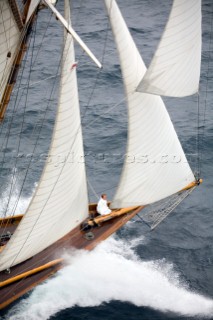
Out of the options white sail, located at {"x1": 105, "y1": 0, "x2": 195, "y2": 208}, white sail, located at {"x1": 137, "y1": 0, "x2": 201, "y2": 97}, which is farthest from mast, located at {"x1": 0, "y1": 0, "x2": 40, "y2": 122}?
white sail, located at {"x1": 137, "y1": 0, "x2": 201, "y2": 97}

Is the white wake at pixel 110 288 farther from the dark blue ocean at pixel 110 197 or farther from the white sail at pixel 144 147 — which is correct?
the white sail at pixel 144 147

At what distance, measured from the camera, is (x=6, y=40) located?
2623cm

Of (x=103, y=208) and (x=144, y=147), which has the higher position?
(x=144, y=147)

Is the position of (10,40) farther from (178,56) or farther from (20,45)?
(178,56)

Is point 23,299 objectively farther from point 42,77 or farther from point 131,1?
point 131,1

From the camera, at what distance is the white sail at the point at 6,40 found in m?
25.5

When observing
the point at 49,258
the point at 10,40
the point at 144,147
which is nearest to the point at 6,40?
the point at 10,40

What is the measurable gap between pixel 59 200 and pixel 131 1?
3589cm

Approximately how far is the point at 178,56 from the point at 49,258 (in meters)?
11.0

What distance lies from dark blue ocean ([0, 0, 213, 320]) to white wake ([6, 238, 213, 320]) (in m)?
0.05

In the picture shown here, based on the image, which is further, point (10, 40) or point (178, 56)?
point (10, 40)

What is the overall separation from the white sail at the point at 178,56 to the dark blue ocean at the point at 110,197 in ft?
22.4

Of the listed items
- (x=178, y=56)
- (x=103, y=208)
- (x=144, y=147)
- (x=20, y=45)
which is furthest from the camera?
(x=103, y=208)

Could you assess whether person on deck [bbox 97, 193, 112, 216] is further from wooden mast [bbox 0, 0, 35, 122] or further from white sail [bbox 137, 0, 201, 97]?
white sail [bbox 137, 0, 201, 97]
